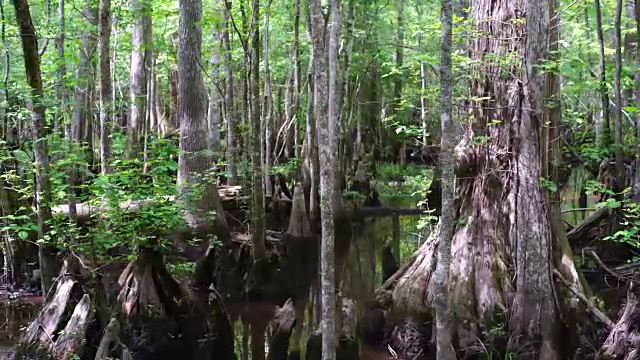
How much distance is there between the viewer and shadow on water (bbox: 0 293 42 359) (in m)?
7.95

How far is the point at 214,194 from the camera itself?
11.0 m

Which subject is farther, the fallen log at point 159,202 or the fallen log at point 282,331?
the fallen log at point 282,331

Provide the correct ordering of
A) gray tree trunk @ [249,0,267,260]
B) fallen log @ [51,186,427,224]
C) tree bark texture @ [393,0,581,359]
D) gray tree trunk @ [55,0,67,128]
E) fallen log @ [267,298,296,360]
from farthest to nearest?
gray tree trunk @ [249,0,267,260] < gray tree trunk @ [55,0,67,128] < fallen log @ [267,298,296,360] < fallen log @ [51,186,427,224] < tree bark texture @ [393,0,581,359]

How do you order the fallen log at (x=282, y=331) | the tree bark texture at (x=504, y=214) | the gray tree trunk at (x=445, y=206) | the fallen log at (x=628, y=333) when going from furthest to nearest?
the fallen log at (x=282, y=331), the tree bark texture at (x=504, y=214), the fallen log at (x=628, y=333), the gray tree trunk at (x=445, y=206)

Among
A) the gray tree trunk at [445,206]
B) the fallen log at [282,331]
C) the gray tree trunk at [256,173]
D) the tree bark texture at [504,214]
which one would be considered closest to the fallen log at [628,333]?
the tree bark texture at [504,214]

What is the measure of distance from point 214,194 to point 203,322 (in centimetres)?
293

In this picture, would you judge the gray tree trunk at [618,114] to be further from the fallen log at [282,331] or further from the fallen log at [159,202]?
the fallen log at [282,331]

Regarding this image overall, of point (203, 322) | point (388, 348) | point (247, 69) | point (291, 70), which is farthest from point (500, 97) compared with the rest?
point (291, 70)

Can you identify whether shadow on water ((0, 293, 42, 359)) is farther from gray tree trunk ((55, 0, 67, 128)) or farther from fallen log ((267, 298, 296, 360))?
fallen log ((267, 298, 296, 360))

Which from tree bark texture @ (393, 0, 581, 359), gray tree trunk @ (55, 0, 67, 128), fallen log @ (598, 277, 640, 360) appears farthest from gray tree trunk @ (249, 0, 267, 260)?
fallen log @ (598, 277, 640, 360)

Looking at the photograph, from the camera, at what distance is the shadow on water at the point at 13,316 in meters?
7.95

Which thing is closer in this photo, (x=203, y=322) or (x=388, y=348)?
(x=388, y=348)

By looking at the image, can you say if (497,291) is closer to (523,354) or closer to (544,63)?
(523,354)

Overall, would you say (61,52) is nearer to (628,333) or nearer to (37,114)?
(37,114)
